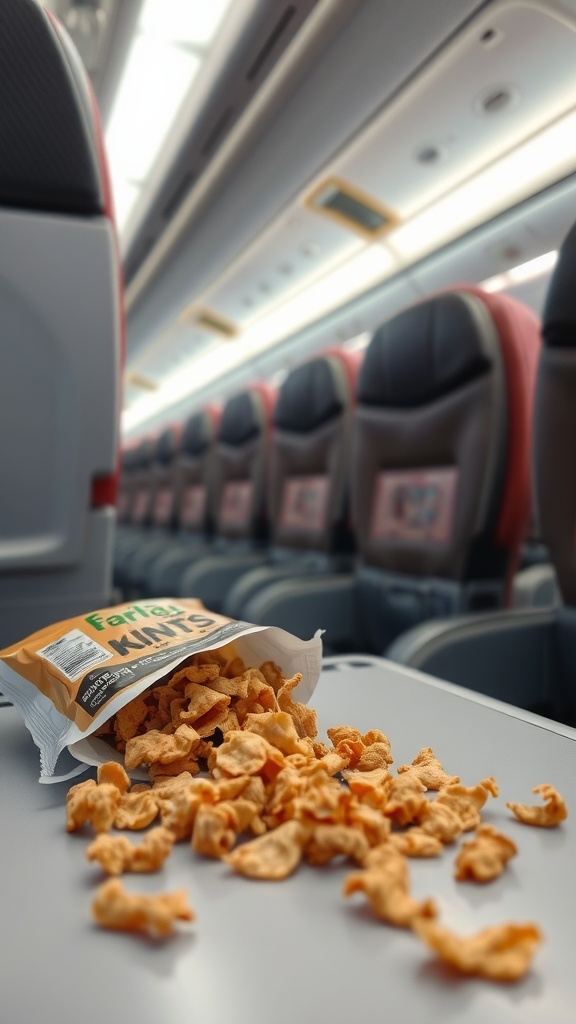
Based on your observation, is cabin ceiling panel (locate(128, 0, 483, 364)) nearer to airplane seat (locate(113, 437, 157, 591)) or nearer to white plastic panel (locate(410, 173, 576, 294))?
white plastic panel (locate(410, 173, 576, 294))

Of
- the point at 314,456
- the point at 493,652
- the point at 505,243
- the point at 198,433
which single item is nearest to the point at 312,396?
the point at 314,456

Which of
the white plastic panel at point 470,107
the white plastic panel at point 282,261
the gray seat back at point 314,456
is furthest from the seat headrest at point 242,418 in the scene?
the white plastic panel at point 282,261

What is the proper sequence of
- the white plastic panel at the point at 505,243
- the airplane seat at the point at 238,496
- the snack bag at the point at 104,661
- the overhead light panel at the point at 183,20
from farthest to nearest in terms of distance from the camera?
the white plastic panel at the point at 505,243, the airplane seat at the point at 238,496, the overhead light panel at the point at 183,20, the snack bag at the point at 104,661

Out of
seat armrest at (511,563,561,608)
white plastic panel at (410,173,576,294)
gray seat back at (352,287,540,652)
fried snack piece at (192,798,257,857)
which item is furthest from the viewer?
white plastic panel at (410,173,576,294)

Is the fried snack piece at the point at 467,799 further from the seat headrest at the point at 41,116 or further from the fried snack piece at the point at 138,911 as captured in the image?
the seat headrest at the point at 41,116

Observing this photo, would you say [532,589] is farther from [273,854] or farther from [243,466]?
[243,466]

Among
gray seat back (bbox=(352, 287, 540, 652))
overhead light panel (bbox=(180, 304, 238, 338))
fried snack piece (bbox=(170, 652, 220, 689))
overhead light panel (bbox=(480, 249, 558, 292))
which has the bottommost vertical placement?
fried snack piece (bbox=(170, 652, 220, 689))

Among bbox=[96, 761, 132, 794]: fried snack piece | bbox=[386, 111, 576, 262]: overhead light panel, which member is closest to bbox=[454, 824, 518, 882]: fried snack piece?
bbox=[96, 761, 132, 794]: fried snack piece
